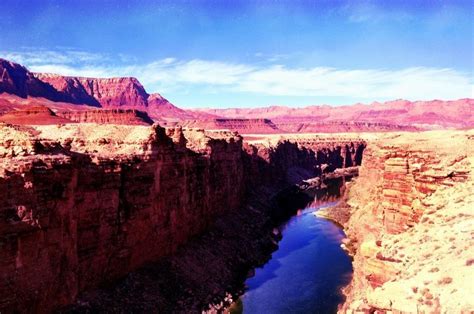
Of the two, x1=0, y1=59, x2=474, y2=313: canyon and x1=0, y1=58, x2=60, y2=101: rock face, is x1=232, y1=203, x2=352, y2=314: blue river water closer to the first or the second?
x1=0, y1=59, x2=474, y2=313: canyon

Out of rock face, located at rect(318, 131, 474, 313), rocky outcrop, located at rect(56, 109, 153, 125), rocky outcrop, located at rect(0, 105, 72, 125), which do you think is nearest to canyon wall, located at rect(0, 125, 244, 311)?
rock face, located at rect(318, 131, 474, 313)

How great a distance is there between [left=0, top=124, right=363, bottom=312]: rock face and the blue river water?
6794mm

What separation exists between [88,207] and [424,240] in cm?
1657

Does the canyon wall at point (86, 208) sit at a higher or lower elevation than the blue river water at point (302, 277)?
higher

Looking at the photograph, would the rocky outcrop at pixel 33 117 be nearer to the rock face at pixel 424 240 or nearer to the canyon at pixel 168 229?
the canyon at pixel 168 229

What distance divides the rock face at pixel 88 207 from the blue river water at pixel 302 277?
6.79 m

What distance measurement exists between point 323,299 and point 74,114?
83.9 meters

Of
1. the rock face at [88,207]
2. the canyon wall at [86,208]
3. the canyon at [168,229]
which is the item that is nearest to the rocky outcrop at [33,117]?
the canyon at [168,229]

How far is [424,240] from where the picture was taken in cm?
1522

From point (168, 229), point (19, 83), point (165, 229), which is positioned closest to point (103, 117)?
point (19, 83)

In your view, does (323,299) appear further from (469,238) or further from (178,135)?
(469,238)

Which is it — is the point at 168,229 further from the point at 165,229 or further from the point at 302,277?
the point at 302,277

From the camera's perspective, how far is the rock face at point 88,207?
1998 cm

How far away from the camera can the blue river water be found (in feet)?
115
